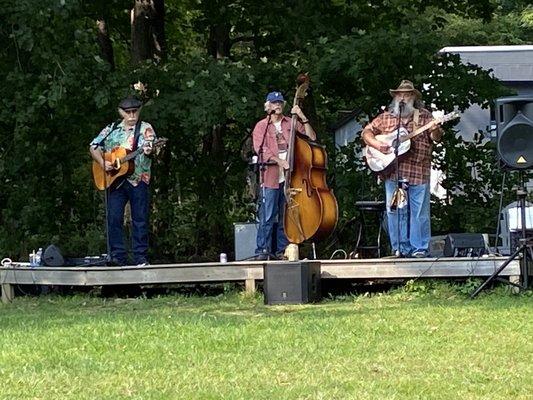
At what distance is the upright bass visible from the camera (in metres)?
9.42

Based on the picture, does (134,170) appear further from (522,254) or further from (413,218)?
(522,254)

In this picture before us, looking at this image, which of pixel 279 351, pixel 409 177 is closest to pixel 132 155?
pixel 409 177

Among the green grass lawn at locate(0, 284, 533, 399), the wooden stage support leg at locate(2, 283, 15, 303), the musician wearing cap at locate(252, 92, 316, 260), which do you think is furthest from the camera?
the wooden stage support leg at locate(2, 283, 15, 303)

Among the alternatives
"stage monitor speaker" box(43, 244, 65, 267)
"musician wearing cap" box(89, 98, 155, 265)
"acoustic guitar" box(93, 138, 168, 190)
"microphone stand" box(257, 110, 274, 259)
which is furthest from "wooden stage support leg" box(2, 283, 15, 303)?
"microphone stand" box(257, 110, 274, 259)

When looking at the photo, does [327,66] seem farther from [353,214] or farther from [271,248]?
[271,248]

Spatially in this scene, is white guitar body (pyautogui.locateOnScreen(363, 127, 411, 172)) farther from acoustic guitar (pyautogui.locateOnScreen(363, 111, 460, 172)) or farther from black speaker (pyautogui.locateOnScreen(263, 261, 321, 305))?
black speaker (pyautogui.locateOnScreen(263, 261, 321, 305))

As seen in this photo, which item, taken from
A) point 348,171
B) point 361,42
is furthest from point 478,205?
point 361,42

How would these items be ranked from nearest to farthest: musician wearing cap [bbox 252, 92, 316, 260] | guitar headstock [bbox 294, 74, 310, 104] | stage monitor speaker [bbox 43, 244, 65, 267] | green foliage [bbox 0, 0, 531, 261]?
musician wearing cap [bbox 252, 92, 316, 260]
guitar headstock [bbox 294, 74, 310, 104]
stage monitor speaker [bbox 43, 244, 65, 267]
green foliage [bbox 0, 0, 531, 261]

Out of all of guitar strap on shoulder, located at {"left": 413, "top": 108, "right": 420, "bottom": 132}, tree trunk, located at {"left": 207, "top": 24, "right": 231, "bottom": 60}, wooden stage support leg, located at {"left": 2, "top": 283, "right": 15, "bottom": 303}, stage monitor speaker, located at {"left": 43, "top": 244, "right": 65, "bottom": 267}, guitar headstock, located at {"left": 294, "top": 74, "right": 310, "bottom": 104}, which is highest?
tree trunk, located at {"left": 207, "top": 24, "right": 231, "bottom": 60}

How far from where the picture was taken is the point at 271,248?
31.6 ft

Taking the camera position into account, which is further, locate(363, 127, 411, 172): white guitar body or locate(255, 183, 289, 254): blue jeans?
locate(255, 183, 289, 254): blue jeans

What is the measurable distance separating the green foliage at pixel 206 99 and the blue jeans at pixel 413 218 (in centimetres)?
256

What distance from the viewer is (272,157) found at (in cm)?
939

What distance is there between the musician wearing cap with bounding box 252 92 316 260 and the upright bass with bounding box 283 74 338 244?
8 cm
